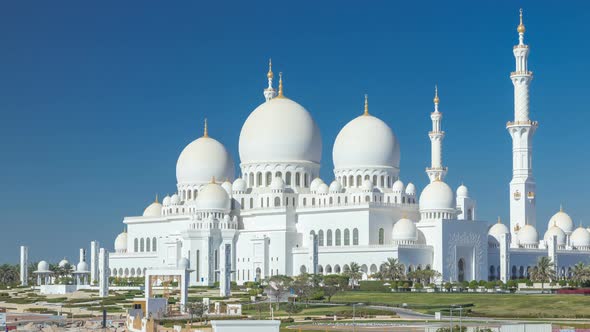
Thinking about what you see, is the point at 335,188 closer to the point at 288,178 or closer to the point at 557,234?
the point at 288,178

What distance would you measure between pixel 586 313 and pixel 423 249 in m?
33.1

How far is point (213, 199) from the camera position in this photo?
10212 cm

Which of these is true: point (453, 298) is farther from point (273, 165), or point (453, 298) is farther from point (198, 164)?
point (198, 164)

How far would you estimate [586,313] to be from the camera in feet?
197

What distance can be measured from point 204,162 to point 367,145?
60.4 feet

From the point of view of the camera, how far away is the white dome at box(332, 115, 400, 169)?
103 m

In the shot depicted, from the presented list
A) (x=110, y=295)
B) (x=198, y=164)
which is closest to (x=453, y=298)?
(x=110, y=295)

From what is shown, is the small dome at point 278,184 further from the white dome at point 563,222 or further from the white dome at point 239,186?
the white dome at point 563,222

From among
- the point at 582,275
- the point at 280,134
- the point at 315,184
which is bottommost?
the point at 582,275

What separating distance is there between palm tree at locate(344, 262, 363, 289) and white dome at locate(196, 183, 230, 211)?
58.8 ft

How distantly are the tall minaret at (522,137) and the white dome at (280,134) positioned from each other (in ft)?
63.9

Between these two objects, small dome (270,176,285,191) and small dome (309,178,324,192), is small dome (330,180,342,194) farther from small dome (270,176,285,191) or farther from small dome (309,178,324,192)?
small dome (270,176,285,191)

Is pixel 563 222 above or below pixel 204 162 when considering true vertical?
below

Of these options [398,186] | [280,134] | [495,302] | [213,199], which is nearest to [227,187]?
[213,199]
